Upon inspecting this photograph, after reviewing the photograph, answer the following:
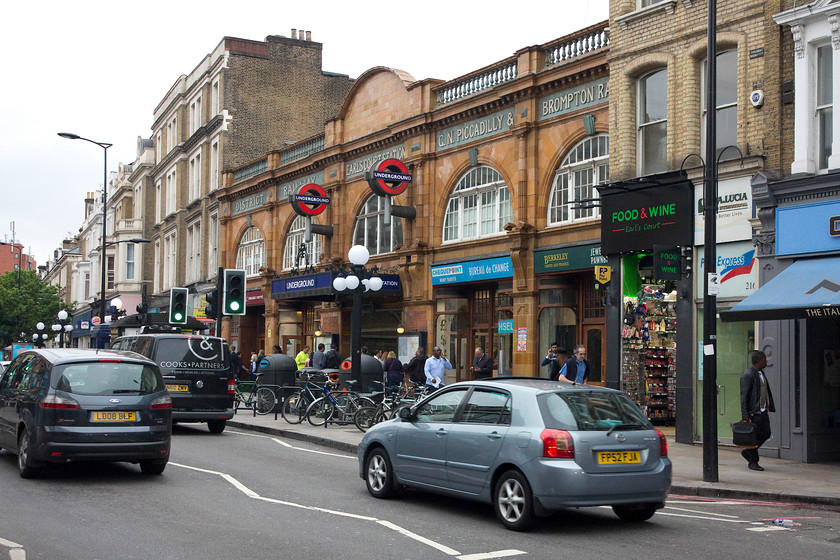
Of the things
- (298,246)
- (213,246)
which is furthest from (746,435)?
(213,246)

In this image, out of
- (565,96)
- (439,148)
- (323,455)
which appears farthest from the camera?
(439,148)

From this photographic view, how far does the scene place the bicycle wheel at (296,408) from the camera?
2109 cm

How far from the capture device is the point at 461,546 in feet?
26.9

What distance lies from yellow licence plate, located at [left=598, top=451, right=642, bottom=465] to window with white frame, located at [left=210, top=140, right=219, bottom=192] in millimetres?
37819

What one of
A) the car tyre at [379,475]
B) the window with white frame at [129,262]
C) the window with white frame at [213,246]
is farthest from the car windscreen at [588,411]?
the window with white frame at [129,262]

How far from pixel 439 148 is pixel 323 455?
13.7 meters

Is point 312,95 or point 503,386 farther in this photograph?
point 312,95

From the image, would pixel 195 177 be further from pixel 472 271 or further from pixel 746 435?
pixel 746 435

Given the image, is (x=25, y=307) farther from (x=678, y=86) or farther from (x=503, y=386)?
(x=503, y=386)

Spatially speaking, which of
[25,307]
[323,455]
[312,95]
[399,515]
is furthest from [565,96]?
[25,307]

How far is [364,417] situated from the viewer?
19.4 m

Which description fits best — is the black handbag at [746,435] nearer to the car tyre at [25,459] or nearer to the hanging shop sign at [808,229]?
the hanging shop sign at [808,229]

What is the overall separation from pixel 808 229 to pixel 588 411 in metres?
8.09

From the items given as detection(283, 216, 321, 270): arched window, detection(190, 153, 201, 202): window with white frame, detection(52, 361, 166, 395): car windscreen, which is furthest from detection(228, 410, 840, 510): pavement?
detection(190, 153, 201, 202): window with white frame
